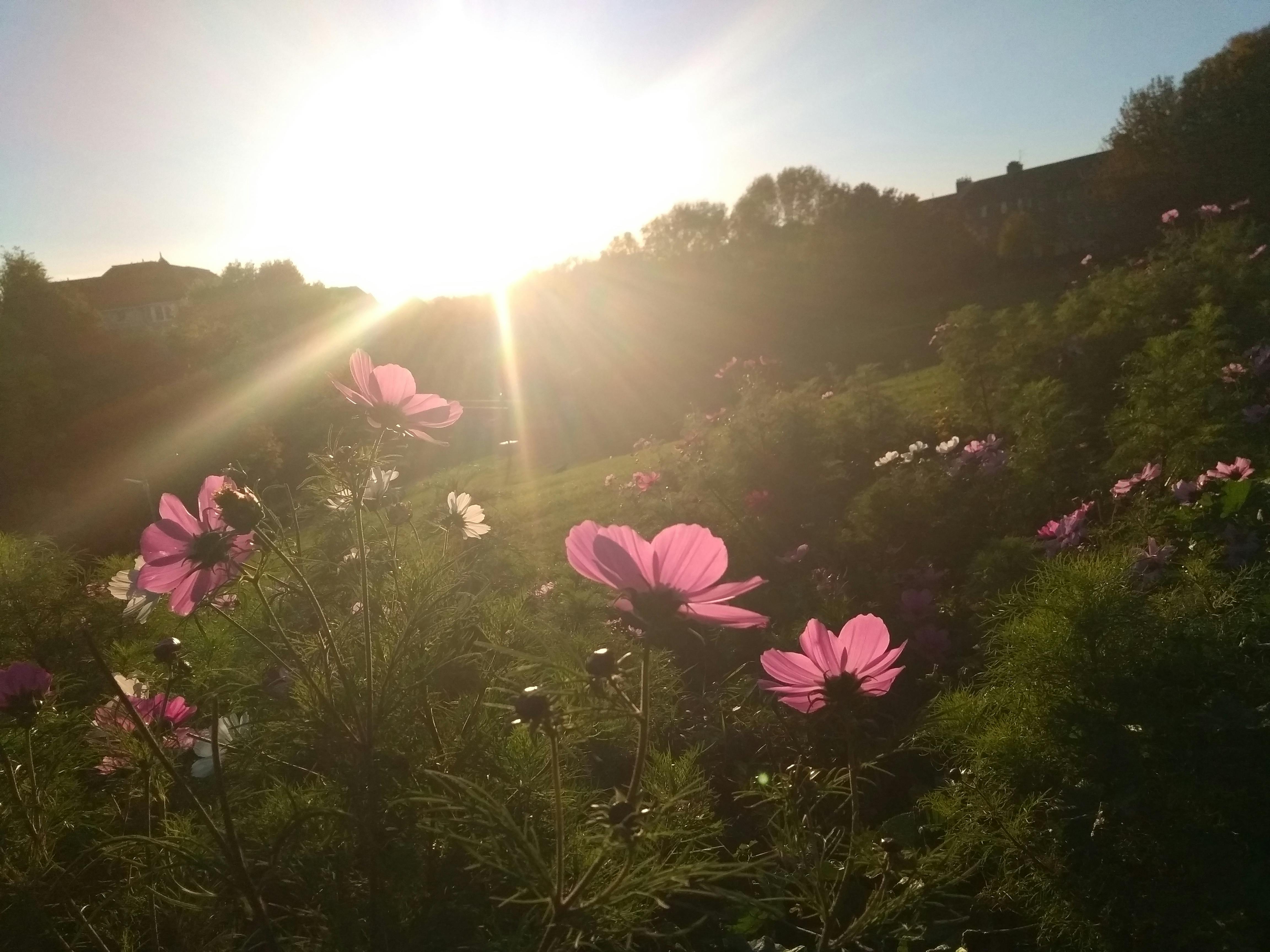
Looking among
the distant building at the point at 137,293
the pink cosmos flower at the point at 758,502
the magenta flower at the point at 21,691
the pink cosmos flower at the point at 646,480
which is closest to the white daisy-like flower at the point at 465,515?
the magenta flower at the point at 21,691

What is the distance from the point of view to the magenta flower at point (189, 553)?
1.02 meters

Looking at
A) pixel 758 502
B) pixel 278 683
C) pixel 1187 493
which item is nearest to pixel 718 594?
pixel 278 683

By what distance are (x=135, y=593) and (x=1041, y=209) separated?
A: 147ft

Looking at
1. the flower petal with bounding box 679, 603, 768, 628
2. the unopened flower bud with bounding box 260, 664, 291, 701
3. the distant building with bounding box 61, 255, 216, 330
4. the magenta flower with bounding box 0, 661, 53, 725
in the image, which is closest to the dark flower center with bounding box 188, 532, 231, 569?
the unopened flower bud with bounding box 260, 664, 291, 701

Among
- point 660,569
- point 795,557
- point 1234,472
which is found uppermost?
point 660,569

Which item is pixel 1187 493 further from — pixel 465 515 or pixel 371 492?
pixel 371 492

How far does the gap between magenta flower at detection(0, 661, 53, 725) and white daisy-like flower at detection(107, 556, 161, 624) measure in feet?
0.48

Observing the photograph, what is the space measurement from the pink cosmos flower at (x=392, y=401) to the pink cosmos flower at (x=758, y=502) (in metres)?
2.93

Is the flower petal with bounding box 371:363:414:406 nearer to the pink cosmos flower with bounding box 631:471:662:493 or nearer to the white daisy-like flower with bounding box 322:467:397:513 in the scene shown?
the white daisy-like flower with bounding box 322:467:397:513

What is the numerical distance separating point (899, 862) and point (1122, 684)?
1.65 ft

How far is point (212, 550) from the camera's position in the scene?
40.0 inches

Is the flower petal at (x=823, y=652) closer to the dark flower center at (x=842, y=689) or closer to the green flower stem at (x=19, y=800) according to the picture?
the dark flower center at (x=842, y=689)

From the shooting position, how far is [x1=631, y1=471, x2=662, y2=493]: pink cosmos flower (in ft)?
16.1

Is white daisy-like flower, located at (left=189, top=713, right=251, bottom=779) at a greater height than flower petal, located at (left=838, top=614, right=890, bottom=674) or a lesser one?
lesser
